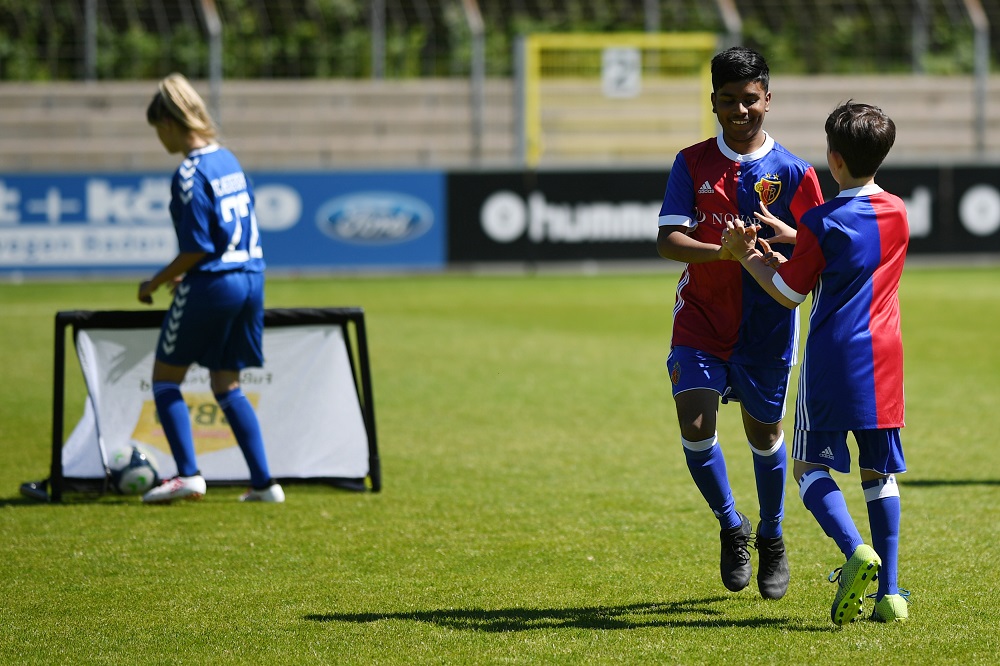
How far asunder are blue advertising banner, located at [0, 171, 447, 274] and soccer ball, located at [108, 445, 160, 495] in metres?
11.8

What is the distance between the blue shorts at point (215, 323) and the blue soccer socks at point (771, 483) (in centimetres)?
261

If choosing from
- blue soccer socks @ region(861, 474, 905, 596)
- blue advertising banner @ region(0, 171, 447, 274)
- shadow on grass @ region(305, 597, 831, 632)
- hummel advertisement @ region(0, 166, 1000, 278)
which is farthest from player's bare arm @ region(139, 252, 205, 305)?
hummel advertisement @ region(0, 166, 1000, 278)

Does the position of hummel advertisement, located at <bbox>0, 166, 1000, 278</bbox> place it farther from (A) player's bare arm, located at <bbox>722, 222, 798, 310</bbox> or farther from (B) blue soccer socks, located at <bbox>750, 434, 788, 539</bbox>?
(A) player's bare arm, located at <bbox>722, 222, 798, 310</bbox>

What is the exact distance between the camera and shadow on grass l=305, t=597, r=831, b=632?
4426 millimetres

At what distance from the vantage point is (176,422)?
6.36 metres

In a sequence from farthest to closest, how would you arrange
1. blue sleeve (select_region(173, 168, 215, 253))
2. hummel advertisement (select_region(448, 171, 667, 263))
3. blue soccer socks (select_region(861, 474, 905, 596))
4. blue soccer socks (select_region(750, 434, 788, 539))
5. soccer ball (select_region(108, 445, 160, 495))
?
hummel advertisement (select_region(448, 171, 667, 263)), soccer ball (select_region(108, 445, 160, 495)), blue sleeve (select_region(173, 168, 215, 253)), blue soccer socks (select_region(750, 434, 788, 539)), blue soccer socks (select_region(861, 474, 905, 596))

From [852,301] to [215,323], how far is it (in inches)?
125

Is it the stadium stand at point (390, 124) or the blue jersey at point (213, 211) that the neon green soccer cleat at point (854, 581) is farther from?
the stadium stand at point (390, 124)

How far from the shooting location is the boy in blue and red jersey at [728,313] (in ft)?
15.3

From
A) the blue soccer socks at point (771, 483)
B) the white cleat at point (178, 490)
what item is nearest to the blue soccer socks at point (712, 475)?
the blue soccer socks at point (771, 483)

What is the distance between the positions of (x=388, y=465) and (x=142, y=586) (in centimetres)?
263

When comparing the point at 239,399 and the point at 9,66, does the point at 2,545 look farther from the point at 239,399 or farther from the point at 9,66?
the point at 9,66

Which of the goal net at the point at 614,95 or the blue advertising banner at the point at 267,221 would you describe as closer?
the blue advertising banner at the point at 267,221

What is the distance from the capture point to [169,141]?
20.5 feet
